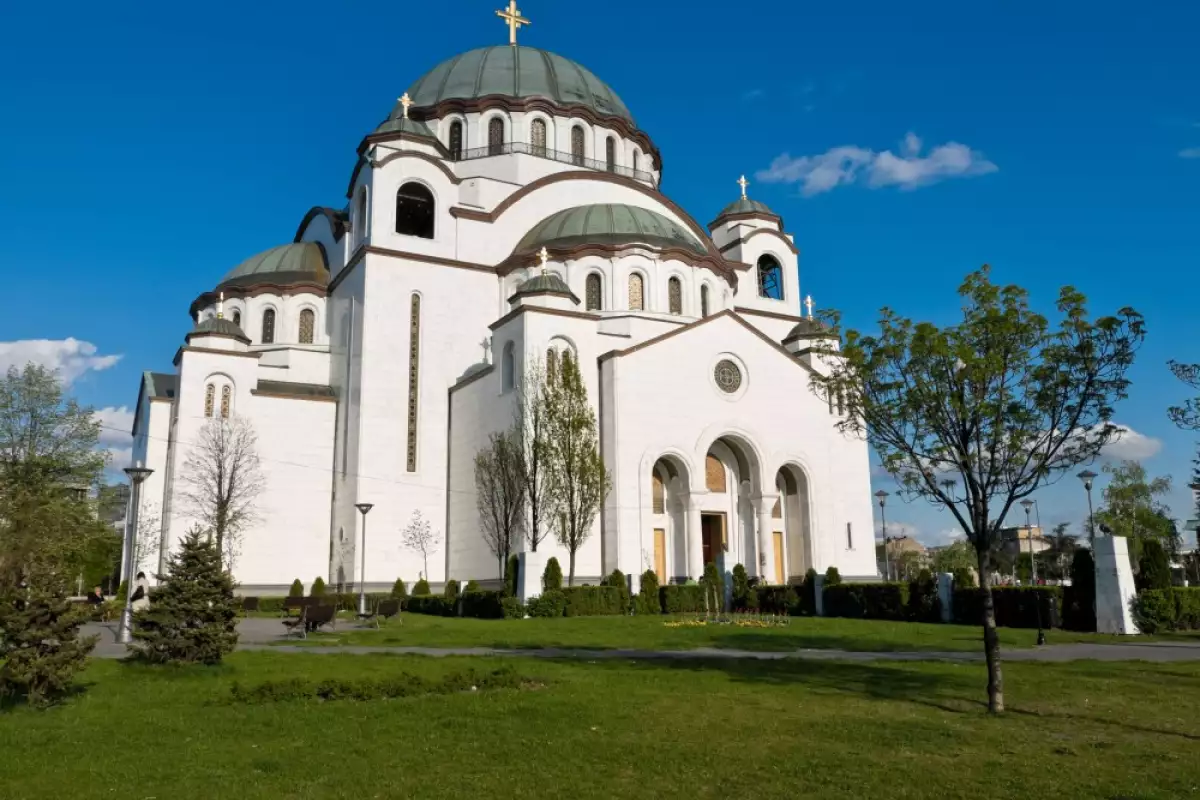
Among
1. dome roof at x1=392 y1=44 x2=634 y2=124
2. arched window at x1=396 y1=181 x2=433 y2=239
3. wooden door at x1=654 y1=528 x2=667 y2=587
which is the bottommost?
wooden door at x1=654 y1=528 x2=667 y2=587

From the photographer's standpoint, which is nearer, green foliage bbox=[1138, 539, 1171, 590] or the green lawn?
the green lawn

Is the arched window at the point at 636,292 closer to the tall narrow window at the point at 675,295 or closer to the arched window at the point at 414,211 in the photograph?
the tall narrow window at the point at 675,295

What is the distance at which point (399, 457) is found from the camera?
35.9 m

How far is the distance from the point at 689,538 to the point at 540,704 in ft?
76.7

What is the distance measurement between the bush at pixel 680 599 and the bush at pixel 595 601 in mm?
1163

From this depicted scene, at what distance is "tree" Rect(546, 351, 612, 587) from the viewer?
30266 millimetres

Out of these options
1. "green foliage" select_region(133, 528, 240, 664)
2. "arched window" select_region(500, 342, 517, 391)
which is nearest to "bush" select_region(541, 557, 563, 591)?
"arched window" select_region(500, 342, 517, 391)

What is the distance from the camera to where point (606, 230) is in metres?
37.8

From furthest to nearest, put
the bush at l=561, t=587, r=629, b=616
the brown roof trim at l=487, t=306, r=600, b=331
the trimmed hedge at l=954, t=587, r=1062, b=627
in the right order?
the brown roof trim at l=487, t=306, r=600, b=331, the bush at l=561, t=587, r=629, b=616, the trimmed hedge at l=954, t=587, r=1062, b=627

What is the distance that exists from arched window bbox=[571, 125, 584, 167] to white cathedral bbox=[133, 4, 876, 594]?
1784 millimetres

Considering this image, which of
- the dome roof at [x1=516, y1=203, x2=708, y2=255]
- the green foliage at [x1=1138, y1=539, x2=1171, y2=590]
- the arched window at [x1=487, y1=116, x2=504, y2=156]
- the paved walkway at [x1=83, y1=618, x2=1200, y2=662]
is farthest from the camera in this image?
the arched window at [x1=487, y1=116, x2=504, y2=156]

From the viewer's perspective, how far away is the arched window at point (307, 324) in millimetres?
41125

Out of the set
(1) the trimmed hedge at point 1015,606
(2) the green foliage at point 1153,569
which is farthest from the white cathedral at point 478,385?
(2) the green foliage at point 1153,569

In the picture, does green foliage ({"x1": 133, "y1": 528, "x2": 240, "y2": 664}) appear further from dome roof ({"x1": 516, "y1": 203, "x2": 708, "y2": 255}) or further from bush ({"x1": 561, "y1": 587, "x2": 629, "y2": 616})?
A: dome roof ({"x1": 516, "y1": 203, "x2": 708, "y2": 255})
